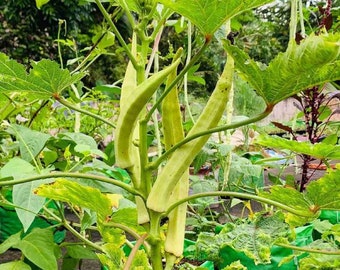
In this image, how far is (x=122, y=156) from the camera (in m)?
0.54

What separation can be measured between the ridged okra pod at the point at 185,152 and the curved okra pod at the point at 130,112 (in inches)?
1.7

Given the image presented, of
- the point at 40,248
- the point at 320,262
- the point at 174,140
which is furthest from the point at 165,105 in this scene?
the point at 40,248

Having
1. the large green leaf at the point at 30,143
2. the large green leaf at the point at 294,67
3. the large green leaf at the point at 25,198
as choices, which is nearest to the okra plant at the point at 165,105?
the large green leaf at the point at 294,67

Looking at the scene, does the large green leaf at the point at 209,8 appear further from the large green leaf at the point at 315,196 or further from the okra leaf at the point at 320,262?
the okra leaf at the point at 320,262

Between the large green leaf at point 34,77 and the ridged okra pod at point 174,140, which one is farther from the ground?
the large green leaf at point 34,77

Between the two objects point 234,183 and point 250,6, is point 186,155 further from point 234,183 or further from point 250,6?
point 234,183

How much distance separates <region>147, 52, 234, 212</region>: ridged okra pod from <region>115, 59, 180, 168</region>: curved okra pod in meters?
0.04

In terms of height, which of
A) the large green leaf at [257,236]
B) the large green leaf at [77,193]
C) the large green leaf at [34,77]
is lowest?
the large green leaf at [257,236]

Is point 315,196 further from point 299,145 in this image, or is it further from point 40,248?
point 40,248

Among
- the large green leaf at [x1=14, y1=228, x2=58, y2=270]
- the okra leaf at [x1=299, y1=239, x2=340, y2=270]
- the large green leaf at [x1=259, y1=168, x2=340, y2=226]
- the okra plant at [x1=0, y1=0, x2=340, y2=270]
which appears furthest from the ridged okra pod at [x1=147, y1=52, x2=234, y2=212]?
the large green leaf at [x1=14, y1=228, x2=58, y2=270]

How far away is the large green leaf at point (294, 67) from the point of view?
38 cm

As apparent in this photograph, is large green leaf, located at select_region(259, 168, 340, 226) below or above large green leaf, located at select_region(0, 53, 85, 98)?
below

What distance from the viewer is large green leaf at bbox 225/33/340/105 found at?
375mm

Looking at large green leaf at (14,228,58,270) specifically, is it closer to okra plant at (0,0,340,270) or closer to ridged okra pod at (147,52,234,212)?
okra plant at (0,0,340,270)
